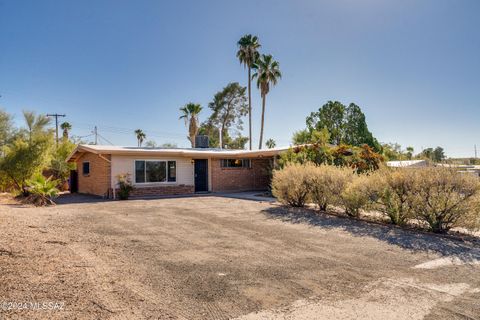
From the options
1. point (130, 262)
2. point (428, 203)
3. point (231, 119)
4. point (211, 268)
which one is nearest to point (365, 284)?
point (211, 268)

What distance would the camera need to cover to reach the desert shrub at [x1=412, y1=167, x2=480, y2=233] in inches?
258

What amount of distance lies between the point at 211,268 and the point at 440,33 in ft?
43.1

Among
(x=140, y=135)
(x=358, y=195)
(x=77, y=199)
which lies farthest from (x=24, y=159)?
(x=140, y=135)

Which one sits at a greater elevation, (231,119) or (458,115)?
(231,119)

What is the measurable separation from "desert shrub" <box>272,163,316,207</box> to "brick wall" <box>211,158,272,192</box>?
22.6 feet

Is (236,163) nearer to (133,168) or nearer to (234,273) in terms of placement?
(133,168)

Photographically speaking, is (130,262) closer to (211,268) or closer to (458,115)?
(211,268)

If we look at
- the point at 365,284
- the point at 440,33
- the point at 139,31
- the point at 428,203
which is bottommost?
the point at 365,284

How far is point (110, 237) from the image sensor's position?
635 centimetres

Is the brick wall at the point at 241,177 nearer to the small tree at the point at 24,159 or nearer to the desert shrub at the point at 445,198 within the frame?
the small tree at the point at 24,159

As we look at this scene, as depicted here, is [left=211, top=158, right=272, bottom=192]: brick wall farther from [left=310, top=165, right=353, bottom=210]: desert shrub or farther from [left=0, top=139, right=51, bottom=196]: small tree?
[left=0, top=139, right=51, bottom=196]: small tree

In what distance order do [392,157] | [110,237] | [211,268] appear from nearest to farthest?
[211,268], [110,237], [392,157]

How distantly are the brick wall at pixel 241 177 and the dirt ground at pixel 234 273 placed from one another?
11.4 m

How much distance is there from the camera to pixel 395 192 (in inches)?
303
